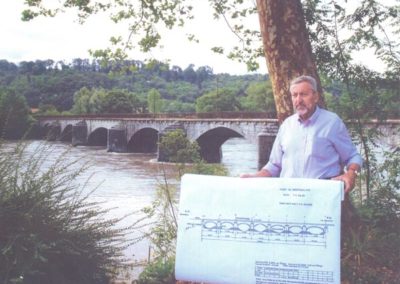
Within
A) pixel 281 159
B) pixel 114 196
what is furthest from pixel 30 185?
pixel 114 196

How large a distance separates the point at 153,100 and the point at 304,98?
314 feet

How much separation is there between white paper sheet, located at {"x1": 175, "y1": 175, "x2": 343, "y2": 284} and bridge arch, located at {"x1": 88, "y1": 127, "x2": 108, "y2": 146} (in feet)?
201

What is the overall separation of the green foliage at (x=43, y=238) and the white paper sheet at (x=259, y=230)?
155 cm

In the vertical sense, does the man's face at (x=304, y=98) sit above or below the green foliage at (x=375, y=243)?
above

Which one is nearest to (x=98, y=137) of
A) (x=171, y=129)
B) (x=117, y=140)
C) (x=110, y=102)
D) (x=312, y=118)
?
(x=117, y=140)

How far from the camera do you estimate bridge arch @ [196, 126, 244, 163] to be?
41031mm

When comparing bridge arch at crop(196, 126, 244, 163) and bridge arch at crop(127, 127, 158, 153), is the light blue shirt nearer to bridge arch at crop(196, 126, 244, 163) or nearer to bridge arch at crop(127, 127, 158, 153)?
bridge arch at crop(196, 126, 244, 163)

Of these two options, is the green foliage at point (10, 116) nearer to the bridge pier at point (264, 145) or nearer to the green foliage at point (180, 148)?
the green foliage at point (180, 148)

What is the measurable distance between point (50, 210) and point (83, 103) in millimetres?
102451

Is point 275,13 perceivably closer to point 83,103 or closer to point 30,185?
point 30,185

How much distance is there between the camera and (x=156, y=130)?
49.3 meters

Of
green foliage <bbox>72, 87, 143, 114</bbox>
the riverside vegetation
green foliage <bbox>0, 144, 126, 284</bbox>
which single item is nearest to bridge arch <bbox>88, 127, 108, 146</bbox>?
green foliage <bbox>72, 87, 143, 114</bbox>

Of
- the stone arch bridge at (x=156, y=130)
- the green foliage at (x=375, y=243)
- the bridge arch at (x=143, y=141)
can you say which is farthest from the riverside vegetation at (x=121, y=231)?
the bridge arch at (x=143, y=141)

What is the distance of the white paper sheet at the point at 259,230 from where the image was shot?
2.60 metres
